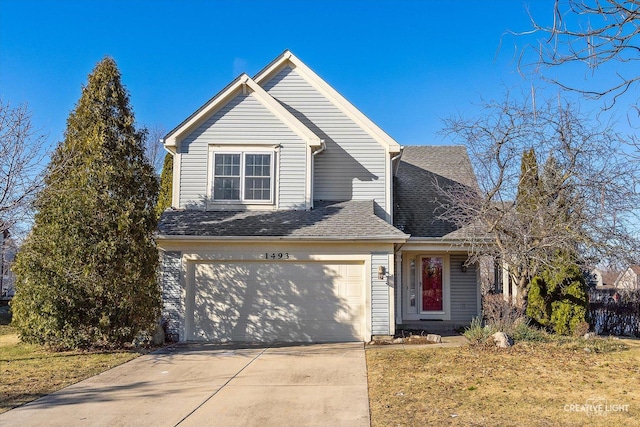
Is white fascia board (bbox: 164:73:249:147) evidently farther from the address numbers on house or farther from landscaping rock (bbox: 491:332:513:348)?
landscaping rock (bbox: 491:332:513:348)

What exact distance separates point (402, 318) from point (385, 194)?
12.9 feet

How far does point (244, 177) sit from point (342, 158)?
9.52 feet

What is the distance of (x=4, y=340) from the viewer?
13.8 metres

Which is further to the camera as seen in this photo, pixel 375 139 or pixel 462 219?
pixel 375 139

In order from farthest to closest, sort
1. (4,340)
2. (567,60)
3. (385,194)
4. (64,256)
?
1. (385,194)
2. (4,340)
3. (64,256)
4. (567,60)

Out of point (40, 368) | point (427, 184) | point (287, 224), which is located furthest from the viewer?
point (427, 184)

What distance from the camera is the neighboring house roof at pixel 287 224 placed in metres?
12.6

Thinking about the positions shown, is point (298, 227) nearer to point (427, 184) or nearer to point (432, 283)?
point (432, 283)

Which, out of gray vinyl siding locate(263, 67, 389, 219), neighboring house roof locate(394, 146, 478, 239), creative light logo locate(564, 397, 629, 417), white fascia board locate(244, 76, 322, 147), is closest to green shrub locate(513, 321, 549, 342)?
neighboring house roof locate(394, 146, 478, 239)

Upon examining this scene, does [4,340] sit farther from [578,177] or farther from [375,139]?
[578,177]

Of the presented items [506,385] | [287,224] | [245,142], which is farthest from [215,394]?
[245,142]

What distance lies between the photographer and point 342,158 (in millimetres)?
15008

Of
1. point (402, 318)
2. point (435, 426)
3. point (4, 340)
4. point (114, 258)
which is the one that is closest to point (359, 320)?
point (402, 318)

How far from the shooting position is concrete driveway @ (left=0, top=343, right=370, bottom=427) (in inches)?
255
